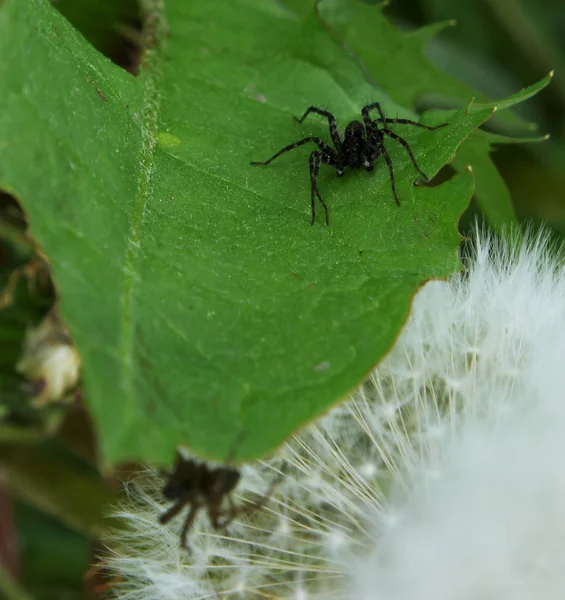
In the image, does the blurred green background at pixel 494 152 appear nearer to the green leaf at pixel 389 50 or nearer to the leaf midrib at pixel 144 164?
the leaf midrib at pixel 144 164

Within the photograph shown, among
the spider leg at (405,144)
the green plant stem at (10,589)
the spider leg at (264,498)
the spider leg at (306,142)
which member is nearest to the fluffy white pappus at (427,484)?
the spider leg at (264,498)

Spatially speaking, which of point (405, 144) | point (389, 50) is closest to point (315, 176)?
point (405, 144)

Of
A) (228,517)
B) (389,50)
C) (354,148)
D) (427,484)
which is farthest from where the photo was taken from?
(389,50)

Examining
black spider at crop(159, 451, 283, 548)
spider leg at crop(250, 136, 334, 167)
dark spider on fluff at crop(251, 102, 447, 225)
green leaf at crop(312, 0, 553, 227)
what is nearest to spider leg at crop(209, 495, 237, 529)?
black spider at crop(159, 451, 283, 548)

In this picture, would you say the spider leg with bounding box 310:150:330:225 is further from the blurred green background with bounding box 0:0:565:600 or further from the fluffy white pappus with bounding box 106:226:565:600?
the blurred green background with bounding box 0:0:565:600

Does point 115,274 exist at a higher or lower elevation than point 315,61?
lower

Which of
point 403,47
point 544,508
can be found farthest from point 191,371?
point 403,47

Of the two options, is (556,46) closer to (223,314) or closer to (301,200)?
(301,200)

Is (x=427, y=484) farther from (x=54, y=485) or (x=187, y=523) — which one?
(x=54, y=485)
